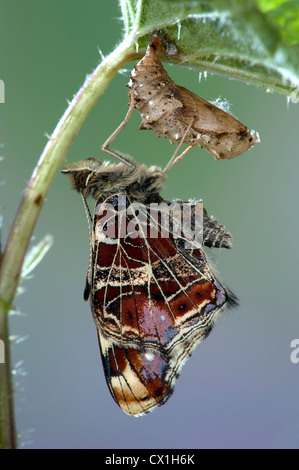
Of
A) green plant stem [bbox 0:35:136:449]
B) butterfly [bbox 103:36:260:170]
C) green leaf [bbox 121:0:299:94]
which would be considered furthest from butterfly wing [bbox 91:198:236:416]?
green leaf [bbox 121:0:299:94]

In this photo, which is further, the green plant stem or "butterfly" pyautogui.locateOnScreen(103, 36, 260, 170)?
"butterfly" pyautogui.locateOnScreen(103, 36, 260, 170)

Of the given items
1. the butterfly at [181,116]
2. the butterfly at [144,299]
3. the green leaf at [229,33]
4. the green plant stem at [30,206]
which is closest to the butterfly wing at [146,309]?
the butterfly at [144,299]

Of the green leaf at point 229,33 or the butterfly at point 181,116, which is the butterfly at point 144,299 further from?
the green leaf at point 229,33

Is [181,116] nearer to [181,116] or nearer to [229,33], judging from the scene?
[181,116]

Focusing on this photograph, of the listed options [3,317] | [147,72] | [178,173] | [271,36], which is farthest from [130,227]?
[178,173]

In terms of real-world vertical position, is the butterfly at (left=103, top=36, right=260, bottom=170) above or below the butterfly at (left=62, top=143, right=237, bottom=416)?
above

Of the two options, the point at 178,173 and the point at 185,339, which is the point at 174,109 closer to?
the point at 185,339

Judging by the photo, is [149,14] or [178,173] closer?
[149,14]

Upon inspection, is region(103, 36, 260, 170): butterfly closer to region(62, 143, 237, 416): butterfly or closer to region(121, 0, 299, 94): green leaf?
region(121, 0, 299, 94): green leaf
